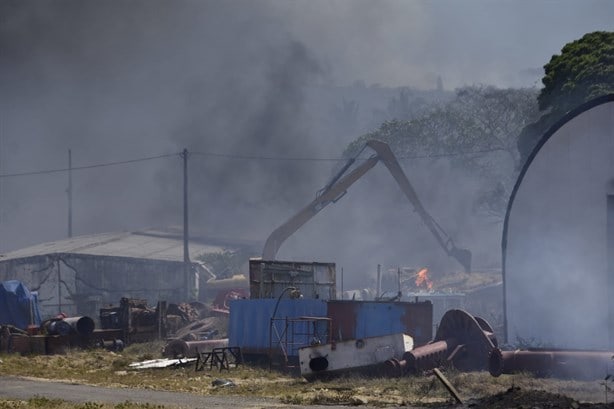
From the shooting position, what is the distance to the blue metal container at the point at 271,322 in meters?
24.5

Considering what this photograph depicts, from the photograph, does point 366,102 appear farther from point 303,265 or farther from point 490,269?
point 303,265

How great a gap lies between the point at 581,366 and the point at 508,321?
267 inches

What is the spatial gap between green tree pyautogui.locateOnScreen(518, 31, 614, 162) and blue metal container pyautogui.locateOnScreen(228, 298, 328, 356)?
49.0ft

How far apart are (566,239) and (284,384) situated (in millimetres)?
7743

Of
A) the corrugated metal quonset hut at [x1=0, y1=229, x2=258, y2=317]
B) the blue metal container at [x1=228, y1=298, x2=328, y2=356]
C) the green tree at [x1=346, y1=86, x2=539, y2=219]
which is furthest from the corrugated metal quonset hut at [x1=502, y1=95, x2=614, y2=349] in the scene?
the green tree at [x1=346, y1=86, x2=539, y2=219]

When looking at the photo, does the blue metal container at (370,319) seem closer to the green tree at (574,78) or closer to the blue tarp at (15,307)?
the green tree at (574,78)

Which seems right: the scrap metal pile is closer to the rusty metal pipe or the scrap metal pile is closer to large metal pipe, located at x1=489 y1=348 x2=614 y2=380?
large metal pipe, located at x1=489 y1=348 x2=614 y2=380

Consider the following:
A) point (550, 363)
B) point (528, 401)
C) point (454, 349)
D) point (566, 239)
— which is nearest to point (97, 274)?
point (454, 349)

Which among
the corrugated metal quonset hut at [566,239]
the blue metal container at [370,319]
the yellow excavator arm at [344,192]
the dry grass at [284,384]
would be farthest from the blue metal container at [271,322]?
the yellow excavator arm at [344,192]

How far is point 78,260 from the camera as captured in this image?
6350 centimetres

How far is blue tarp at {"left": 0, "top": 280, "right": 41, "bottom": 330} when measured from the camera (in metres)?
35.8

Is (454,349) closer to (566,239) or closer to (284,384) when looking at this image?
(566,239)

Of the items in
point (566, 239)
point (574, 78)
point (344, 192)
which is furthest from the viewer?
point (344, 192)

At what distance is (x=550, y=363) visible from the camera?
18.7 metres
